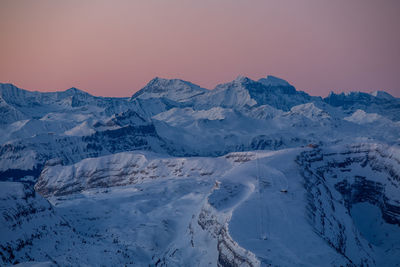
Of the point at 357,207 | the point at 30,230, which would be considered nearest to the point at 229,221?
the point at 30,230

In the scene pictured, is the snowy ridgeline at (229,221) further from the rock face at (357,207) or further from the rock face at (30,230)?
the rock face at (357,207)

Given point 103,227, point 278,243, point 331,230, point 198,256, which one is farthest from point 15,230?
point 331,230

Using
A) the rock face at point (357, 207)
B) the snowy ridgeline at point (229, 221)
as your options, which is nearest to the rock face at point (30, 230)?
the snowy ridgeline at point (229, 221)

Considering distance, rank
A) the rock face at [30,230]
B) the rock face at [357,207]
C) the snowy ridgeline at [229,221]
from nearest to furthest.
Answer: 1. the snowy ridgeline at [229,221]
2. the rock face at [30,230]
3. the rock face at [357,207]

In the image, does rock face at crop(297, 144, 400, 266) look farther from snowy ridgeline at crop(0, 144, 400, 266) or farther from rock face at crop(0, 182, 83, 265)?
rock face at crop(0, 182, 83, 265)

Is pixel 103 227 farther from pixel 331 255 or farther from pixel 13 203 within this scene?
pixel 331 255

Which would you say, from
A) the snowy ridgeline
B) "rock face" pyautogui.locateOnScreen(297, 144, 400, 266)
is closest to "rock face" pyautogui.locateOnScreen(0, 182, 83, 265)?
the snowy ridgeline

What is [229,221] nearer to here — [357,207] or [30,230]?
[30,230]

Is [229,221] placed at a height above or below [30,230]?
above

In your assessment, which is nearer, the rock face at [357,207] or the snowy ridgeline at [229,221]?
the snowy ridgeline at [229,221]
